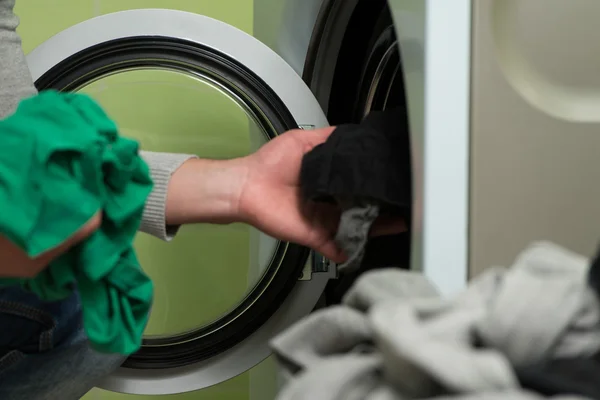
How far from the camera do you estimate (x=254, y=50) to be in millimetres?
811

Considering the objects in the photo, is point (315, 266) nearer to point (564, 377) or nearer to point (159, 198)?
point (159, 198)

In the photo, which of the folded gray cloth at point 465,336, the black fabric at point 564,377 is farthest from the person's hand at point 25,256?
the black fabric at point 564,377

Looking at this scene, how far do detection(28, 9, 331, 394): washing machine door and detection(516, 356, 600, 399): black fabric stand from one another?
1.83 ft

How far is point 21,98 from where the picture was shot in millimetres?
649

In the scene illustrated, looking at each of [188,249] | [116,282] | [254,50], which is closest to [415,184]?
[116,282]

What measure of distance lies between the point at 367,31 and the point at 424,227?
1.70 feet

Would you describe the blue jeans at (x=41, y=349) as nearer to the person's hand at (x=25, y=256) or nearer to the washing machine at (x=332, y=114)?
Answer: the washing machine at (x=332, y=114)

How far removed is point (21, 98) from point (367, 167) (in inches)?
15.9

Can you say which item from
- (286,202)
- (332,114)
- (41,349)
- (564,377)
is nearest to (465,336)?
(564,377)

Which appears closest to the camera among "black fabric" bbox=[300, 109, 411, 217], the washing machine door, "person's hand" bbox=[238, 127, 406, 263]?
"black fabric" bbox=[300, 109, 411, 217]

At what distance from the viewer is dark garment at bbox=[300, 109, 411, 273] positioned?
49cm

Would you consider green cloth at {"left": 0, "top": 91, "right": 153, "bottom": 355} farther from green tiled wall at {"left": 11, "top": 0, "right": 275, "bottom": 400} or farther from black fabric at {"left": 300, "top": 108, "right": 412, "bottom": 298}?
green tiled wall at {"left": 11, "top": 0, "right": 275, "bottom": 400}

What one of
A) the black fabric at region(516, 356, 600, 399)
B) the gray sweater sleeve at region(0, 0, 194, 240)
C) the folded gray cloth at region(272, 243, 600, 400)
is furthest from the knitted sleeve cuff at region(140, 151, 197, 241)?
the black fabric at region(516, 356, 600, 399)

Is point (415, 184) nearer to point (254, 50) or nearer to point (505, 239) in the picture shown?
point (505, 239)
